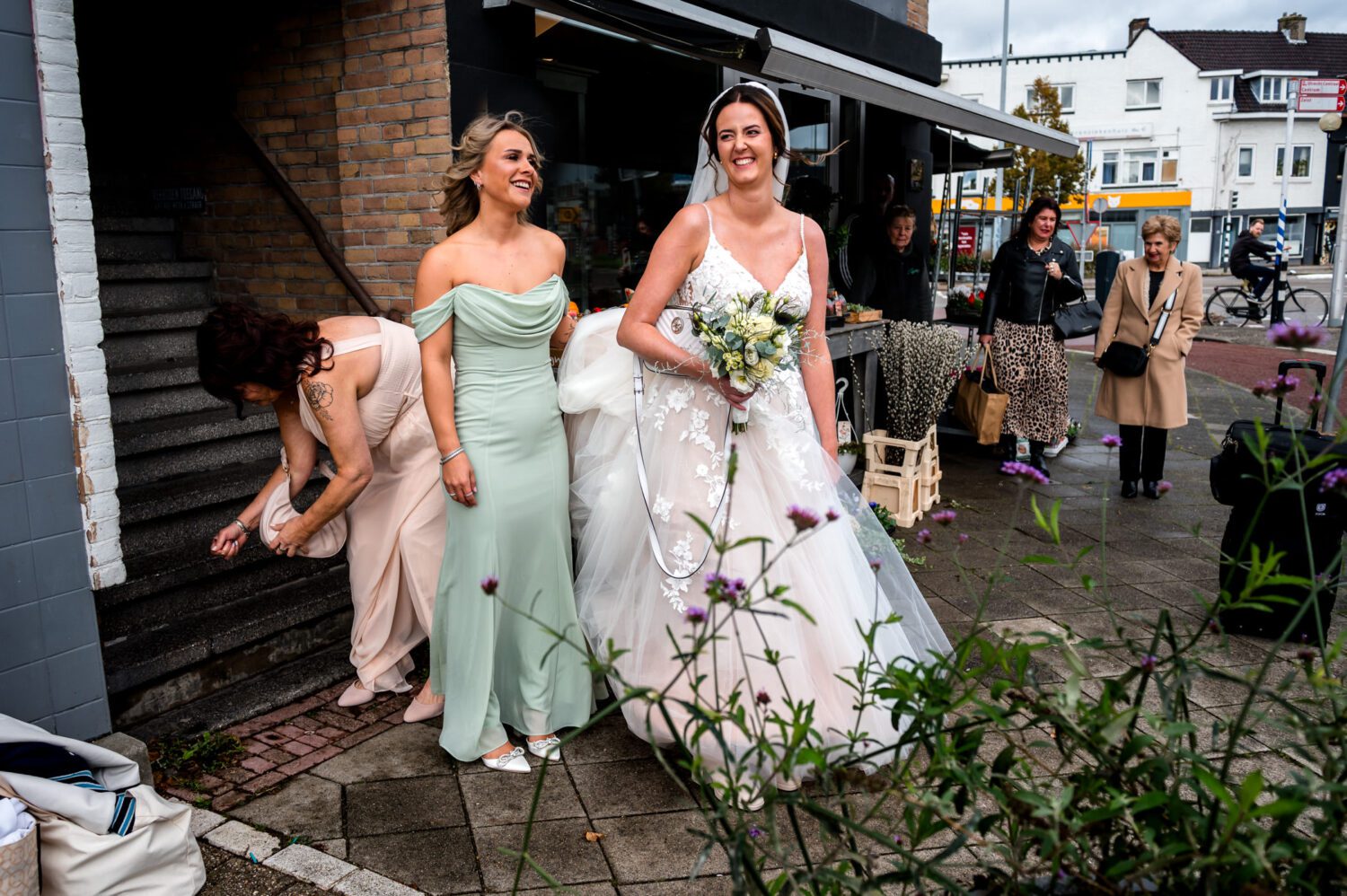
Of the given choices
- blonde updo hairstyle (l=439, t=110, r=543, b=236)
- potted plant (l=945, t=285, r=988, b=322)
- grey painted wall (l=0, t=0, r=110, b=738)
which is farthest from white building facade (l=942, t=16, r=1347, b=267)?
grey painted wall (l=0, t=0, r=110, b=738)

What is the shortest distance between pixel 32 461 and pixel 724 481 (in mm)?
2182

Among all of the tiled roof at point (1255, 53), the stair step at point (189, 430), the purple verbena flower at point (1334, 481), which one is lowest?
the stair step at point (189, 430)

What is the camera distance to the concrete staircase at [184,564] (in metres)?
4.07

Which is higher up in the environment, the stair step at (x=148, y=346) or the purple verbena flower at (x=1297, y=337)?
the purple verbena flower at (x=1297, y=337)

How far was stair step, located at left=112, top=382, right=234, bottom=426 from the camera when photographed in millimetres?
5680

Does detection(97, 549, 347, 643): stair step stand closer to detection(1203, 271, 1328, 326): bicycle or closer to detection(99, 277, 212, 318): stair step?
detection(99, 277, 212, 318): stair step

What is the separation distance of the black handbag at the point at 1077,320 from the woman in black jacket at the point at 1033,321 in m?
0.06

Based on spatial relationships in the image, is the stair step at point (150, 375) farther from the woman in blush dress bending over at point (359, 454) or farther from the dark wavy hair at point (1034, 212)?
the dark wavy hair at point (1034, 212)

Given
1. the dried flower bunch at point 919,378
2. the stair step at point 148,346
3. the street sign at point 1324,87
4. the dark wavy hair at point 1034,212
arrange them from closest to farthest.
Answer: the stair step at point 148,346 < the dried flower bunch at point 919,378 < the dark wavy hair at point 1034,212 < the street sign at point 1324,87

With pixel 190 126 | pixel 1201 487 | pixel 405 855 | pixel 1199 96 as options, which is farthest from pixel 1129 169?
pixel 405 855

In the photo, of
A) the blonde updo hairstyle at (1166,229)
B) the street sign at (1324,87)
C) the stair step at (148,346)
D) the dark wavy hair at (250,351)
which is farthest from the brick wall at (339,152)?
the street sign at (1324,87)

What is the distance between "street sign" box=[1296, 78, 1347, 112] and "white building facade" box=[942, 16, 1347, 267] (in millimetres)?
29799

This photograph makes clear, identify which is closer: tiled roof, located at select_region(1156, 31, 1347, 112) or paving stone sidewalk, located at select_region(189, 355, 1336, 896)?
paving stone sidewalk, located at select_region(189, 355, 1336, 896)

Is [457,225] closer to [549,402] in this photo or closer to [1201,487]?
[549,402]
